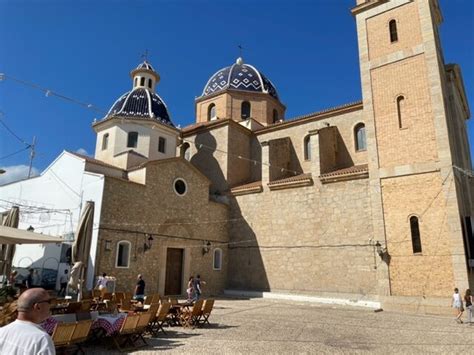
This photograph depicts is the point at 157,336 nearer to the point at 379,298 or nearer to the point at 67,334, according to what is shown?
the point at 67,334

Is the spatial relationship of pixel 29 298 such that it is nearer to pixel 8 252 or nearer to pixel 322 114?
pixel 8 252

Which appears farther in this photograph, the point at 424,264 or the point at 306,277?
the point at 306,277

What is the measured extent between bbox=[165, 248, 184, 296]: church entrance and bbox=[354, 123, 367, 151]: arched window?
36.1 feet

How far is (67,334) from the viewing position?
5.81 m

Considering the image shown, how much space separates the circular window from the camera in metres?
17.6

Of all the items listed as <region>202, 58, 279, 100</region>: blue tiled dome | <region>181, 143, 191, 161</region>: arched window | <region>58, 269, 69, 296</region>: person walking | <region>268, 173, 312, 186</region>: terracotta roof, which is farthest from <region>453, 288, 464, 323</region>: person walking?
<region>202, 58, 279, 100</region>: blue tiled dome

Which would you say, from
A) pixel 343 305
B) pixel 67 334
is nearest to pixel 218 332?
pixel 67 334

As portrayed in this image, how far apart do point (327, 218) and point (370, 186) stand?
8.12ft

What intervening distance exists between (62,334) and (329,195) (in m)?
13.3

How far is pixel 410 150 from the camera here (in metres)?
15.0

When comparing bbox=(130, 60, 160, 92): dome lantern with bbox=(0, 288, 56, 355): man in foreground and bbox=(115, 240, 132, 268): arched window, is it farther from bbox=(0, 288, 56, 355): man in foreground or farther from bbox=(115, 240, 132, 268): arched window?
bbox=(0, 288, 56, 355): man in foreground

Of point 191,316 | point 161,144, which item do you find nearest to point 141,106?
point 161,144

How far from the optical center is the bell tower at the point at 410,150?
13.5m

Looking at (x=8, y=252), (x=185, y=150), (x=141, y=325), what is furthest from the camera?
(x=185, y=150)
